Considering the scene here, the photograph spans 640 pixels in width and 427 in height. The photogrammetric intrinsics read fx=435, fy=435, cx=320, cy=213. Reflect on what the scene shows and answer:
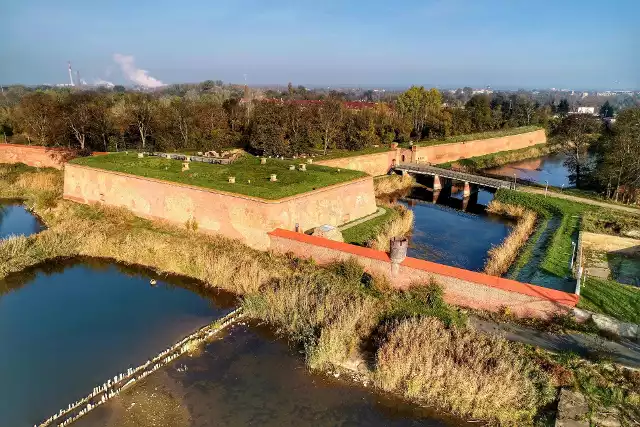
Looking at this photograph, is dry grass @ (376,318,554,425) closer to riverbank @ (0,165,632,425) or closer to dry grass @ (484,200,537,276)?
riverbank @ (0,165,632,425)

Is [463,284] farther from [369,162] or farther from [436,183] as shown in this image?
[369,162]

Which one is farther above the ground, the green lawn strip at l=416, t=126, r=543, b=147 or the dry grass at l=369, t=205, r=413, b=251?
the green lawn strip at l=416, t=126, r=543, b=147

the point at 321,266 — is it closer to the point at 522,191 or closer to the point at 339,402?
the point at 339,402

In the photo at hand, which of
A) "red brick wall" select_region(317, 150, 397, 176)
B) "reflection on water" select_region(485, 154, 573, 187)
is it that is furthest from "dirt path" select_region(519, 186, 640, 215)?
"red brick wall" select_region(317, 150, 397, 176)

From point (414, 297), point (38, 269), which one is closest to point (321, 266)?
point (414, 297)

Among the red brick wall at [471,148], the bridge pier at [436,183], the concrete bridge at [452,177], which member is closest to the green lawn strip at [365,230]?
the concrete bridge at [452,177]
